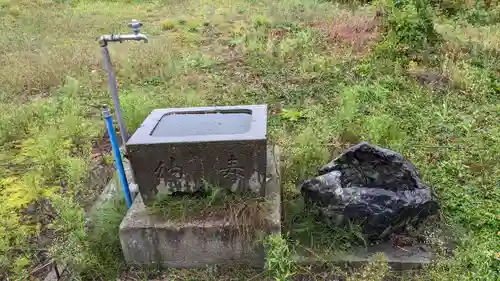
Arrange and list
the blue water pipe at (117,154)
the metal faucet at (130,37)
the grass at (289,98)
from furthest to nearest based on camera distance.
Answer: the grass at (289,98) → the blue water pipe at (117,154) → the metal faucet at (130,37)

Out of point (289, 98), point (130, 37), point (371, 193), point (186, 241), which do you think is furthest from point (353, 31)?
point (186, 241)

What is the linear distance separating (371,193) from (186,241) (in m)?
1.45

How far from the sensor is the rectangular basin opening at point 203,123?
123 inches

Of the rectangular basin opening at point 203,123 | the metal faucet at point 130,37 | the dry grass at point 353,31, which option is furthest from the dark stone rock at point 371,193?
the dry grass at point 353,31

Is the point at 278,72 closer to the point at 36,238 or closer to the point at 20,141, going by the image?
the point at 20,141

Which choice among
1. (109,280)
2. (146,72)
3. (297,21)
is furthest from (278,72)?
(109,280)

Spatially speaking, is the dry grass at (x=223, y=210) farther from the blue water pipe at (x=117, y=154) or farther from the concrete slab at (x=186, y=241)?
the blue water pipe at (x=117, y=154)

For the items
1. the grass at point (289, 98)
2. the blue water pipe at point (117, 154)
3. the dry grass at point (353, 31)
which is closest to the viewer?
the blue water pipe at point (117, 154)

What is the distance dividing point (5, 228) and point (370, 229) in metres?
3.13

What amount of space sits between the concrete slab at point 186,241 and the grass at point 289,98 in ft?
0.89

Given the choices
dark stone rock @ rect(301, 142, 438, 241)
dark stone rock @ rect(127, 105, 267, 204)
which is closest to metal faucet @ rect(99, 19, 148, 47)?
dark stone rock @ rect(127, 105, 267, 204)

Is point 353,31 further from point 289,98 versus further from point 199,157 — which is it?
point 199,157

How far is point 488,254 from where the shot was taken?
9.55 ft

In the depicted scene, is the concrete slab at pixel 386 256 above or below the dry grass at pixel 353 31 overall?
below
